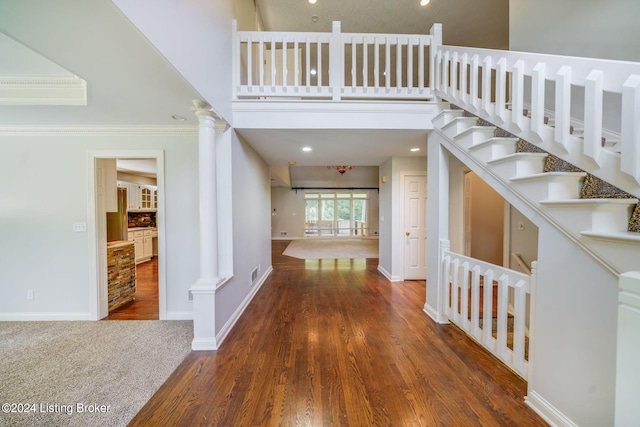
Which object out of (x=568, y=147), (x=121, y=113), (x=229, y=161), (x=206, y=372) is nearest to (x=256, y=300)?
(x=206, y=372)

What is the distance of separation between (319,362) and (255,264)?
2173 millimetres

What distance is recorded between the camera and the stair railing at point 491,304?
1730mm

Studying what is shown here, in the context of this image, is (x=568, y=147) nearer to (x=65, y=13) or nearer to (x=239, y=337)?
(x=65, y=13)

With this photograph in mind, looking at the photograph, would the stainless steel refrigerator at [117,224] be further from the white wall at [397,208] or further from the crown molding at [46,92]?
the white wall at [397,208]

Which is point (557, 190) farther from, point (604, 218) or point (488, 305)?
point (488, 305)

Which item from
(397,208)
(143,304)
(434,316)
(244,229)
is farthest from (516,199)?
(143,304)

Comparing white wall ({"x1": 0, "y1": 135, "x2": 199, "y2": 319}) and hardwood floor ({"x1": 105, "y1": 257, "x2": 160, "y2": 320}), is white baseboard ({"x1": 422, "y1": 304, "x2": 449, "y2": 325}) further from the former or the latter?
hardwood floor ({"x1": 105, "y1": 257, "x2": 160, "y2": 320})

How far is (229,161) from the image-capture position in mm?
2594

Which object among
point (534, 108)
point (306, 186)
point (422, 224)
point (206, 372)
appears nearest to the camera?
point (534, 108)

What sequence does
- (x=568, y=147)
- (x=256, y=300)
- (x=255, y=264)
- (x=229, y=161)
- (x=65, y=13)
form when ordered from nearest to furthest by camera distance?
1. (x=65, y=13)
2. (x=568, y=147)
3. (x=229, y=161)
4. (x=256, y=300)
5. (x=255, y=264)

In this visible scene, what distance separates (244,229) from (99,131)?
6.86ft

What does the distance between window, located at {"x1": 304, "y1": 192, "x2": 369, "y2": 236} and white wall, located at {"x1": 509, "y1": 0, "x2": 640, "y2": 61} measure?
26.5 feet

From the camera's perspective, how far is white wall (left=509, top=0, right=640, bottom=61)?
2.04 m

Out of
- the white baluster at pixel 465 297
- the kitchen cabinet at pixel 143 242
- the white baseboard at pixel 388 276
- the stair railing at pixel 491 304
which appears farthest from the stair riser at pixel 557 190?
the kitchen cabinet at pixel 143 242
